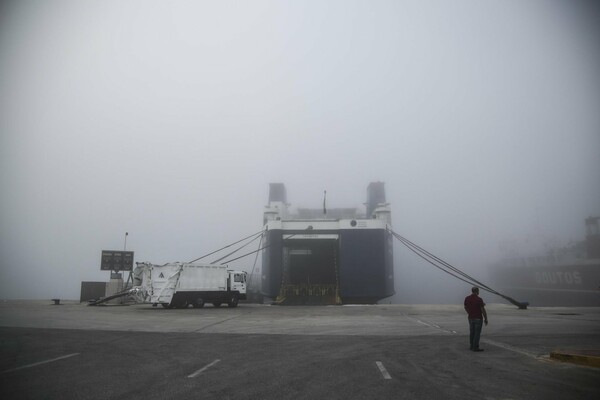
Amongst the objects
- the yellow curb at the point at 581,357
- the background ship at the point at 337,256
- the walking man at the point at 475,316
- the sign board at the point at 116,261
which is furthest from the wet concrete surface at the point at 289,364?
the background ship at the point at 337,256

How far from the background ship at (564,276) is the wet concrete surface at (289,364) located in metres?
42.7

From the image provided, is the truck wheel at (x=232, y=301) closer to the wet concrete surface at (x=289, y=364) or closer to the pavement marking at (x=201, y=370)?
the wet concrete surface at (x=289, y=364)

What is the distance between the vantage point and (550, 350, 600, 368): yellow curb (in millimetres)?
8416

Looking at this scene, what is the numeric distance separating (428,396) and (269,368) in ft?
11.2

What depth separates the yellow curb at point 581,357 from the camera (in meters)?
8.42

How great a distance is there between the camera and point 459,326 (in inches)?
647

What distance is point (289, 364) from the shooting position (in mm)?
8773

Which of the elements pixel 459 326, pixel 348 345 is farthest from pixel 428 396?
pixel 459 326

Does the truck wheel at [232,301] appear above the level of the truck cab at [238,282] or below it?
below

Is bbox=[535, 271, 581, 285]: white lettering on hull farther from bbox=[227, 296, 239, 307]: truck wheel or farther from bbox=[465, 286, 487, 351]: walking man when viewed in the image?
bbox=[465, 286, 487, 351]: walking man

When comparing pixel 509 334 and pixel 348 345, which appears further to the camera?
pixel 509 334

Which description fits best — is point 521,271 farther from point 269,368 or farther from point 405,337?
point 269,368

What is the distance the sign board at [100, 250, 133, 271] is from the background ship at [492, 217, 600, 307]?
49.3 m

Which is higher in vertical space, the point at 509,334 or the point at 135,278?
the point at 135,278
